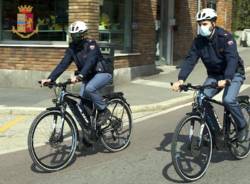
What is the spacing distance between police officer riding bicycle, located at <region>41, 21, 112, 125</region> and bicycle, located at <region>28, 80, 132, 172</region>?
13cm

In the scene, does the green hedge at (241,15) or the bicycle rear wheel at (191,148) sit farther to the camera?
the green hedge at (241,15)

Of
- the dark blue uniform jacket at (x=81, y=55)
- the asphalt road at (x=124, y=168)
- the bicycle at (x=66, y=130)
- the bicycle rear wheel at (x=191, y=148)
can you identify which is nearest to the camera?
the bicycle rear wheel at (x=191, y=148)

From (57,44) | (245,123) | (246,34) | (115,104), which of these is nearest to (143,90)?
(57,44)

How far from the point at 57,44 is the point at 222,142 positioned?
7.87m

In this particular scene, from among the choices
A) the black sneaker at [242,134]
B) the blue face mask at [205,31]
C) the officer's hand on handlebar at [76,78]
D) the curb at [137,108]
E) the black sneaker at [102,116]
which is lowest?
the curb at [137,108]

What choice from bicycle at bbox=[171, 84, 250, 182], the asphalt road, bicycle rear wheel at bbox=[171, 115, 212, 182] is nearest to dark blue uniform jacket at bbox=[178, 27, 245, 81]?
bicycle at bbox=[171, 84, 250, 182]

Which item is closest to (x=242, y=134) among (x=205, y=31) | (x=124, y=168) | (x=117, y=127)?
(x=205, y=31)

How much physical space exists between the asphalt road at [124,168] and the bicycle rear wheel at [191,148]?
0.43 feet

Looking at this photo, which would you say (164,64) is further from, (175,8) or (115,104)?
(115,104)

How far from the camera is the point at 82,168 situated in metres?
6.72

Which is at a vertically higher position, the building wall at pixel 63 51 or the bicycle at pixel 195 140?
the building wall at pixel 63 51

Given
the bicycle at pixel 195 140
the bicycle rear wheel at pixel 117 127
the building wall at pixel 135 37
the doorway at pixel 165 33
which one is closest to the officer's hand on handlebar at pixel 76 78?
the bicycle rear wheel at pixel 117 127

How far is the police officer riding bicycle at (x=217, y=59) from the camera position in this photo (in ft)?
21.2

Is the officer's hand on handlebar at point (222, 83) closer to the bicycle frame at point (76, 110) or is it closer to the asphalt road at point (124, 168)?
the asphalt road at point (124, 168)
